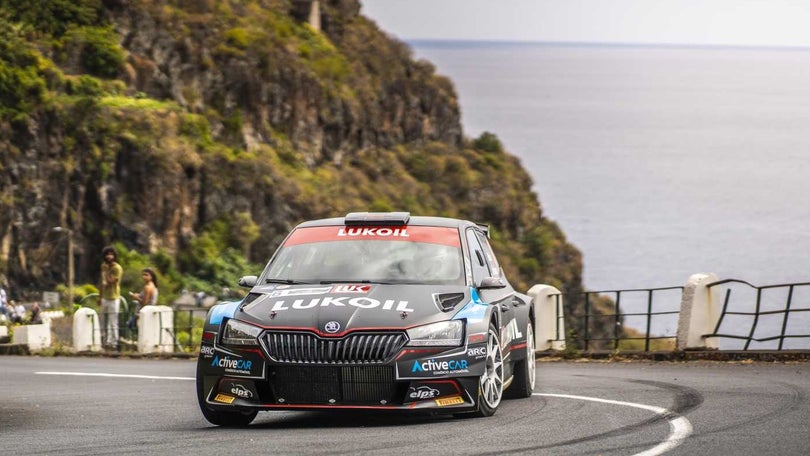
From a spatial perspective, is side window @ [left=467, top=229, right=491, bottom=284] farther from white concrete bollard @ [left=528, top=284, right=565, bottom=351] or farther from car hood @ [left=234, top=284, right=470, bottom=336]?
white concrete bollard @ [left=528, top=284, right=565, bottom=351]

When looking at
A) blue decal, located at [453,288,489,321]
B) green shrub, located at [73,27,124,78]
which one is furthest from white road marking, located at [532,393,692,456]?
green shrub, located at [73,27,124,78]

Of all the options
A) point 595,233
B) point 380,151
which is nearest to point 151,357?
point 380,151

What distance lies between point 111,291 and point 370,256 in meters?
14.0

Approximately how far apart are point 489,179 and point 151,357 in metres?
148

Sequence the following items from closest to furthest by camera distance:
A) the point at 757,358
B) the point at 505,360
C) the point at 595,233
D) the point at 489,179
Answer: the point at 505,360 < the point at 757,358 < the point at 489,179 < the point at 595,233

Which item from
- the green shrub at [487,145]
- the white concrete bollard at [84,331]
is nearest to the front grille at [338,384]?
the white concrete bollard at [84,331]

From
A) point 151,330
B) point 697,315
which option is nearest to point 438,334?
point 697,315

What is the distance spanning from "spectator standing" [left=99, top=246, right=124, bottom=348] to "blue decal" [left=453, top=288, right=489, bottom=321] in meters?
13.4

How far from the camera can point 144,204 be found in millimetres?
107312

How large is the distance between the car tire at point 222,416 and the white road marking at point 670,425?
299 centimetres

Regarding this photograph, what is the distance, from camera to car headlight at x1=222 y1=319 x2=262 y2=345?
410 inches

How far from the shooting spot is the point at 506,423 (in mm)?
10602

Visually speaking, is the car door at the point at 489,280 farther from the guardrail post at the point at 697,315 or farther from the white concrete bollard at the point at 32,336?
the white concrete bollard at the point at 32,336

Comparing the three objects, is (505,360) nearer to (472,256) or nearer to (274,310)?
(472,256)
